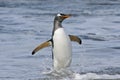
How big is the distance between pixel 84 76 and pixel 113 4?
14806mm

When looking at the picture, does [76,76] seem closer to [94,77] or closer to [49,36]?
[94,77]

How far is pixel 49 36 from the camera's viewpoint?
1692 centimetres

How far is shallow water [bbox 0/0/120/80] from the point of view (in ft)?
38.3

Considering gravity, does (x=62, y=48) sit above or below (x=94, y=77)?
above

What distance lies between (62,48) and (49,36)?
17.9 feet

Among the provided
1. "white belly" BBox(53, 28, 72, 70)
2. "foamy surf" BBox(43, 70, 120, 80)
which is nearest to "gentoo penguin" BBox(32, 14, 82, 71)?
"white belly" BBox(53, 28, 72, 70)

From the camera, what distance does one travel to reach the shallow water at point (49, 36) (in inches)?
460

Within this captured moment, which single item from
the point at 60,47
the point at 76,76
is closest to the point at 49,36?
the point at 60,47

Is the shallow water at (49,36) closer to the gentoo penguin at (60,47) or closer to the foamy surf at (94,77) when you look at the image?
the foamy surf at (94,77)

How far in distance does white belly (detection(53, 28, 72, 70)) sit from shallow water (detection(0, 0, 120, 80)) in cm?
31

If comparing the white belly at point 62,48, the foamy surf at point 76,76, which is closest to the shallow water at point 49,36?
the foamy surf at point 76,76

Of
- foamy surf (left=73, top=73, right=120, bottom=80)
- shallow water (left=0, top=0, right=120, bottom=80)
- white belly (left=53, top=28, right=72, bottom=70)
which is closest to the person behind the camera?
foamy surf (left=73, top=73, right=120, bottom=80)

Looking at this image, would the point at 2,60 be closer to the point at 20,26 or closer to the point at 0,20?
the point at 20,26

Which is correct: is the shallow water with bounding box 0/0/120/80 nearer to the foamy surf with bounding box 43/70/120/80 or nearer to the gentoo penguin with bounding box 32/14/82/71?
the foamy surf with bounding box 43/70/120/80
